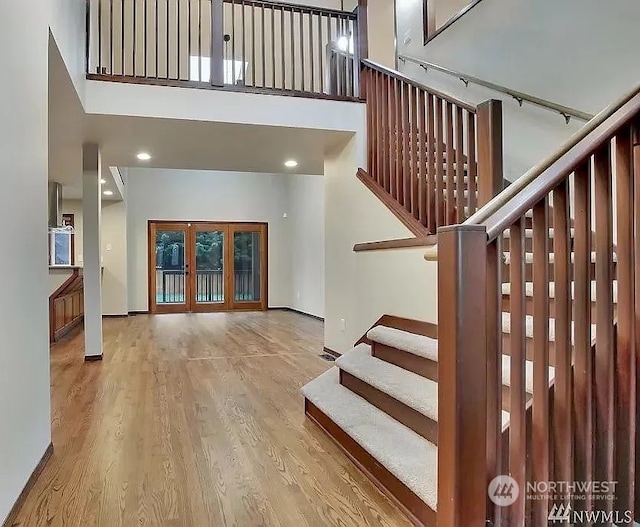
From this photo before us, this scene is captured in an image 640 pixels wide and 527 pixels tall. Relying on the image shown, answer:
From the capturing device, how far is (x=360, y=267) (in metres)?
4.18

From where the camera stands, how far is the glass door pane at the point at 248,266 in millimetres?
10383

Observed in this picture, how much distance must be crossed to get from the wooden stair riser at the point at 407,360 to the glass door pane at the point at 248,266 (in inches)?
298

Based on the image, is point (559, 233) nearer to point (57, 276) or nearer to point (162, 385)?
point (162, 385)

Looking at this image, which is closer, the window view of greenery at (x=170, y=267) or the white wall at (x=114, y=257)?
the white wall at (x=114, y=257)

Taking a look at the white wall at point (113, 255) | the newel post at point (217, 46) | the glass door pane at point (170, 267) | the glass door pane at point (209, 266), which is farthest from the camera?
the glass door pane at point (209, 266)

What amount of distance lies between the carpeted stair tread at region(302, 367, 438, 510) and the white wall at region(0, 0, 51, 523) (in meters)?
1.38

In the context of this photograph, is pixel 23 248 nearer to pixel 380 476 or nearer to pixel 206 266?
pixel 380 476

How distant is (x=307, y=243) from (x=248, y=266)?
171 cm

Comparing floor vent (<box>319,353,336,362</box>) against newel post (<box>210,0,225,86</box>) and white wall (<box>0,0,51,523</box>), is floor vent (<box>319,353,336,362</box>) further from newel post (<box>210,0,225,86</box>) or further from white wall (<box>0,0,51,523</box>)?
white wall (<box>0,0,51,523</box>)

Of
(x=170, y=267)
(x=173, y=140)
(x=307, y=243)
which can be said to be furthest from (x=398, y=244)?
(x=170, y=267)

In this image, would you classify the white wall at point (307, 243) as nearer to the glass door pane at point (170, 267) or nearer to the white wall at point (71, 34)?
the glass door pane at point (170, 267)

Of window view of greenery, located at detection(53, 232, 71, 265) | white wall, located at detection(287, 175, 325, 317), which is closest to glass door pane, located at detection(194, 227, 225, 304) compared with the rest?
white wall, located at detection(287, 175, 325, 317)

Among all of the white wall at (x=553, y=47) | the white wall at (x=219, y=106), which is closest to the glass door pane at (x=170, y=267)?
the white wall at (x=219, y=106)

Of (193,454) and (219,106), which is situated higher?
(219,106)
